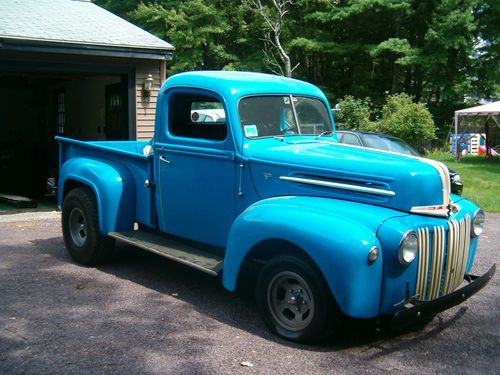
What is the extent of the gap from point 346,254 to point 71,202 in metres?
3.80

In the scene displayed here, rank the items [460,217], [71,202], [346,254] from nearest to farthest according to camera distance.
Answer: [346,254], [460,217], [71,202]

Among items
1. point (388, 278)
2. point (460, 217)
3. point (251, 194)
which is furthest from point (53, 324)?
point (460, 217)

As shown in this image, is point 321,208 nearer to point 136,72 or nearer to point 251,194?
point 251,194

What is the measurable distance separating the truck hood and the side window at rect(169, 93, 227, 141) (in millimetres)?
746

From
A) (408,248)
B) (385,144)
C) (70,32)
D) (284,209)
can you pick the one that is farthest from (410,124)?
(408,248)

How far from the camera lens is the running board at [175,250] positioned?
15.8 feet

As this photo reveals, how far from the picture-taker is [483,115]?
22.9 meters

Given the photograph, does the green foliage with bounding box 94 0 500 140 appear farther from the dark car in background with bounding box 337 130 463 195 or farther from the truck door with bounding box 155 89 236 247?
the truck door with bounding box 155 89 236 247

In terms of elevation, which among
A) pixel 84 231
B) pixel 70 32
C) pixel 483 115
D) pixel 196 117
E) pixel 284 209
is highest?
pixel 70 32

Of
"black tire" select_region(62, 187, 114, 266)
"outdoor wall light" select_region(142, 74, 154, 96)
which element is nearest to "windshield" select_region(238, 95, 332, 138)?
"black tire" select_region(62, 187, 114, 266)

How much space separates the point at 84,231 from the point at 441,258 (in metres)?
4.01

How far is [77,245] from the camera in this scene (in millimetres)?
6449

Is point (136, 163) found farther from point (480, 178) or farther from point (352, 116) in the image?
point (352, 116)

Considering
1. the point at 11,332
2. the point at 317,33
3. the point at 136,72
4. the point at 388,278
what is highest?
the point at 317,33
